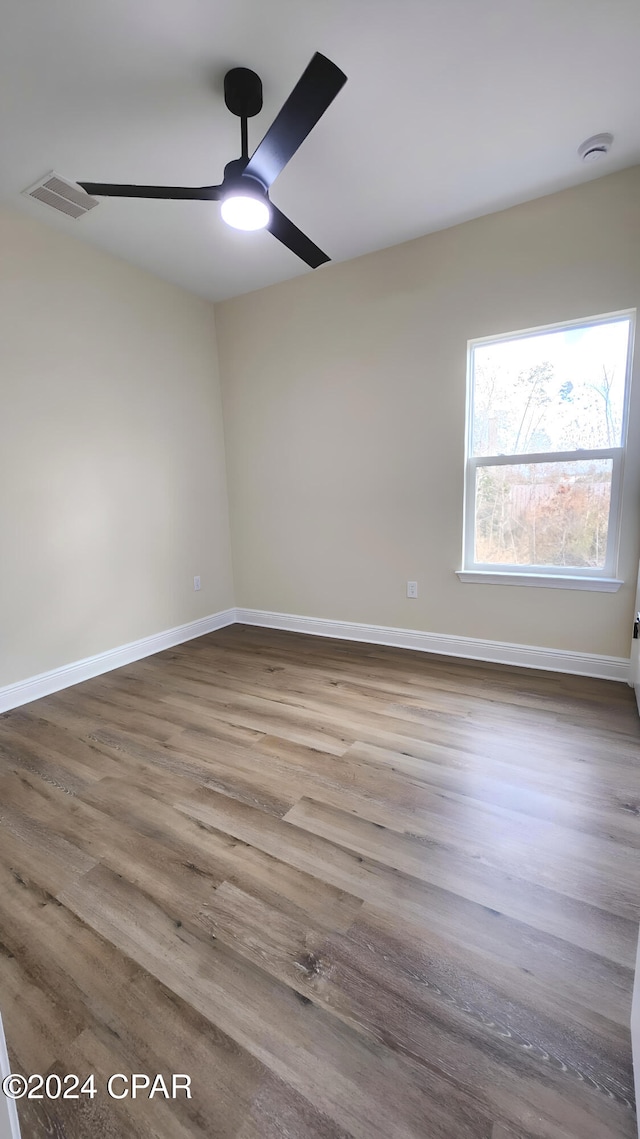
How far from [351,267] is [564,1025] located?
3.88 metres

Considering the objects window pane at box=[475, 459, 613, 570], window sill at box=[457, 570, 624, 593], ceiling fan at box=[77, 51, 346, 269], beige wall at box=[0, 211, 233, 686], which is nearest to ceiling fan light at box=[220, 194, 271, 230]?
ceiling fan at box=[77, 51, 346, 269]

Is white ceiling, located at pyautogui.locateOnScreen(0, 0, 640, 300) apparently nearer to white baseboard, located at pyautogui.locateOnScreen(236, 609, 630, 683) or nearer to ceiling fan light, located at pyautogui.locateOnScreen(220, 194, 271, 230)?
ceiling fan light, located at pyautogui.locateOnScreen(220, 194, 271, 230)

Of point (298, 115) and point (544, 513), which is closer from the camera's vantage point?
point (298, 115)

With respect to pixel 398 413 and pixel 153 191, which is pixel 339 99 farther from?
pixel 398 413

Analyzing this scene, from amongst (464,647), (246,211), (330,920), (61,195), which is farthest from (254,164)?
(464,647)

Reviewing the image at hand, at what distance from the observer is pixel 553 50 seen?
5.57 feet

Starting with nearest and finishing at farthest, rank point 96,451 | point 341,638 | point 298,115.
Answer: point 298,115
point 96,451
point 341,638

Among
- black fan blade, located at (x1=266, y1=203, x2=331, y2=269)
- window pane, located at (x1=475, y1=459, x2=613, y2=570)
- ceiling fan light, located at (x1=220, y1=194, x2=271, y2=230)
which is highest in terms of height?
black fan blade, located at (x1=266, y1=203, x2=331, y2=269)

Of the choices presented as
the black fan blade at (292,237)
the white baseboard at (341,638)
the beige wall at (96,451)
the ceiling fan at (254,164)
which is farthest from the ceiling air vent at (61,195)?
the white baseboard at (341,638)

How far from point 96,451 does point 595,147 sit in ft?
10.6

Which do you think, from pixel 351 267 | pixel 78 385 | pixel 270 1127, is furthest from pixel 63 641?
pixel 351 267

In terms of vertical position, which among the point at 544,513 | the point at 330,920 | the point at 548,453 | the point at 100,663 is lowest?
the point at 330,920

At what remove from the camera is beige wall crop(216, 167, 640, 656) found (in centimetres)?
255

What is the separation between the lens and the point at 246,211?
1812mm
